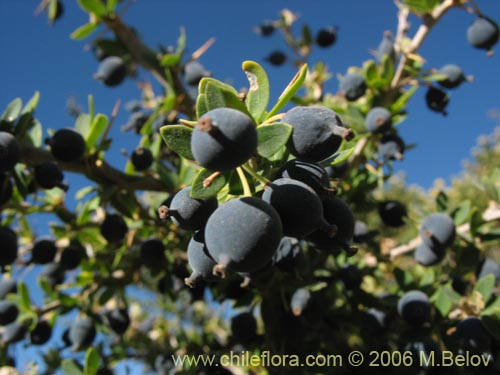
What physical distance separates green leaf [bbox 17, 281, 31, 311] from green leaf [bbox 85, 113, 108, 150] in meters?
0.95

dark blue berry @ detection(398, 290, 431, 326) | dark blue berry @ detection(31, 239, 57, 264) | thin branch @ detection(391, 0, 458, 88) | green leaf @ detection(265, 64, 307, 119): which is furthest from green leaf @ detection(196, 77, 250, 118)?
thin branch @ detection(391, 0, 458, 88)

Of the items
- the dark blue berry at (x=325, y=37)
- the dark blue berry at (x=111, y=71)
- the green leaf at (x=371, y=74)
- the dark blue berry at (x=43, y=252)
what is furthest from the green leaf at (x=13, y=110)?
the dark blue berry at (x=325, y=37)

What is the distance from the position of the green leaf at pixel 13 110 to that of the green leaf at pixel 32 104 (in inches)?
2.1

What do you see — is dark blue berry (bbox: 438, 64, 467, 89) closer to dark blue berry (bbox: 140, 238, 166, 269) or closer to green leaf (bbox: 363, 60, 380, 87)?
green leaf (bbox: 363, 60, 380, 87)

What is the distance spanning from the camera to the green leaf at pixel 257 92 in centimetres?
105

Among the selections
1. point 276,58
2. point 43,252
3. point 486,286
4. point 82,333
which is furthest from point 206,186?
point 276,58

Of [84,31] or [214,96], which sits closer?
[214,96]

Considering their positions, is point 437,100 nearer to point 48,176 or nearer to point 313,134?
point 313,134

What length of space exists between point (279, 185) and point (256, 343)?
4.97 feet

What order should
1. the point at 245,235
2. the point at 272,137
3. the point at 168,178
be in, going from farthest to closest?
the point at 168,178, the point at 272,137, the point at 245,235

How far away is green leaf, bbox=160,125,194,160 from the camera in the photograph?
996 mm

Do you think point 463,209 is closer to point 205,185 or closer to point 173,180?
point 173,180

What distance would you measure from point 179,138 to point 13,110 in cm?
105

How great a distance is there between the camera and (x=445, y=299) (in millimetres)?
1915
